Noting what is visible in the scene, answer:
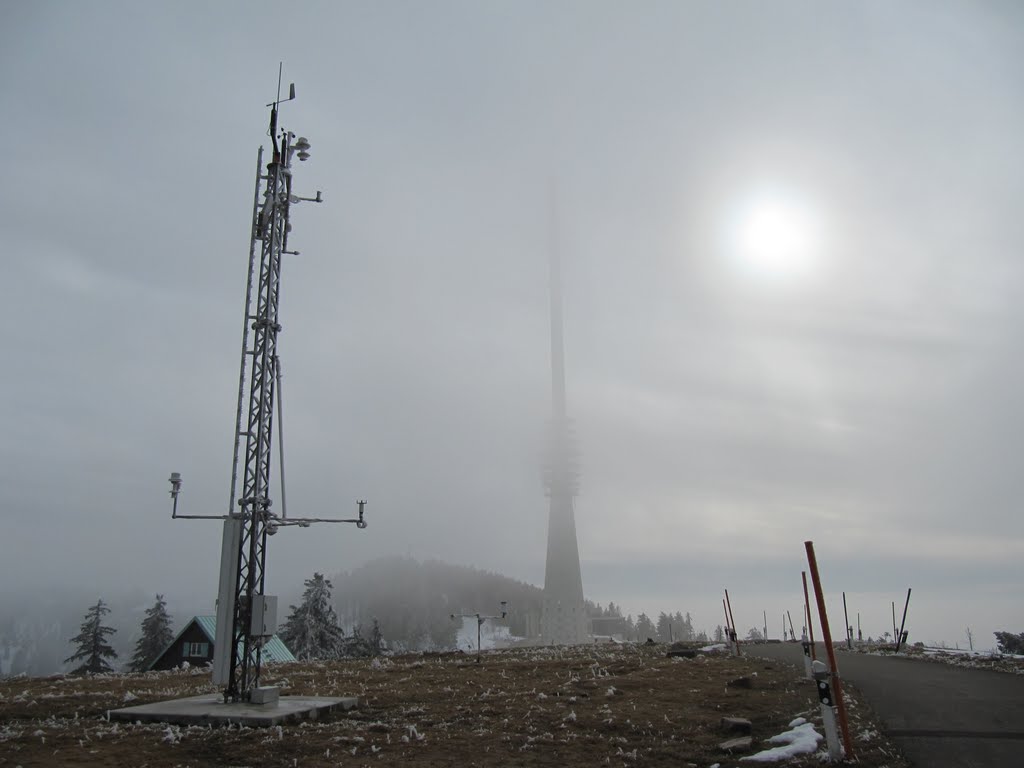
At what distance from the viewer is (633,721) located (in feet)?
49.2

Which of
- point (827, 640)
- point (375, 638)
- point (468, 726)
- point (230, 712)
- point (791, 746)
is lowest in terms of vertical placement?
point (375, 638)

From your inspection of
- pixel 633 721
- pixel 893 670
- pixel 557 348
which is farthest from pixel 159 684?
pixel 557 348

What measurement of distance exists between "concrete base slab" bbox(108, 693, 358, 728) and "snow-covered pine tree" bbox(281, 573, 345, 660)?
5060 cm

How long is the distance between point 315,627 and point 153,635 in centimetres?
1428

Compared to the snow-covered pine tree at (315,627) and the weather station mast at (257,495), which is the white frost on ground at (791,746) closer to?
the weather station mast at (257,495)

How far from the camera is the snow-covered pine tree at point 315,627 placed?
64812 millimetres

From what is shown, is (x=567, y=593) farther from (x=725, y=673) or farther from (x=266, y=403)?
(x=266, y=403)

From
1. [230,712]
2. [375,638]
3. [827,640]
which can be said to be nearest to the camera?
[827,640]

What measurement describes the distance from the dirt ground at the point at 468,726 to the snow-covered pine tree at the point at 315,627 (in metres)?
42.7

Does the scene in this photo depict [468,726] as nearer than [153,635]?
Yes

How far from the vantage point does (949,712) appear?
13.3 meters

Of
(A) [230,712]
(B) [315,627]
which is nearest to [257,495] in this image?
(A) [230,712]

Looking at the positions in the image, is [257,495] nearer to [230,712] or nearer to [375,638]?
[230,712]

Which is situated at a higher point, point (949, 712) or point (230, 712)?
point (949, 712)
